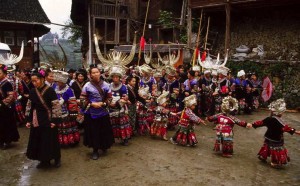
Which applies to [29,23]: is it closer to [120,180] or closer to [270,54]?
[270,54]

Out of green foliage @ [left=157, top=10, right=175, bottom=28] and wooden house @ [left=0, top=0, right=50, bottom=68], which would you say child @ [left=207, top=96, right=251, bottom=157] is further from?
wooden house @ [left=0, top=0, right=50, bottom=68]

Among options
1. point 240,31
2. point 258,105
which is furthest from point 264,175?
Result: point 240,31

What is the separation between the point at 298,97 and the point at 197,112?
5.34m

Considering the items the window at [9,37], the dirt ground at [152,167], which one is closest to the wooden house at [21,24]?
the window at [9,37]

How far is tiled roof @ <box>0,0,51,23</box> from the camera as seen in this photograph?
21.2 metres

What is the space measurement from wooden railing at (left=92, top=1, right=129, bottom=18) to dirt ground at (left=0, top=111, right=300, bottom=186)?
17.1 metres

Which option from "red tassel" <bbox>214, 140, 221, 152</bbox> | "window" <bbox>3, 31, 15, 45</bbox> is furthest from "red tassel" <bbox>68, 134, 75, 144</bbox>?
"window" <bbox>3, 31, 15, 45</bbox>

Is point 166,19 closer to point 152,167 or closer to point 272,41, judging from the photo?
point 272,41

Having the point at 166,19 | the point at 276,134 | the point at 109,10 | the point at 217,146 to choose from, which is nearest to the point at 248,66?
the point at 217,146

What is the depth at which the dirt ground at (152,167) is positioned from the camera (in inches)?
201

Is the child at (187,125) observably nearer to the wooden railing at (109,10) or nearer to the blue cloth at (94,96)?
the blue cloth at (94,96)

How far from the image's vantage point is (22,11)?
22094 mm

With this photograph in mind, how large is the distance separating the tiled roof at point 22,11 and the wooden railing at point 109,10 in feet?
12.2

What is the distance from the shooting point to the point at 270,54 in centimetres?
1575
